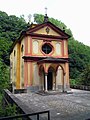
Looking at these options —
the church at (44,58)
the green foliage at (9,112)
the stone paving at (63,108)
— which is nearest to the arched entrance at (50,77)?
the church at (44,58)

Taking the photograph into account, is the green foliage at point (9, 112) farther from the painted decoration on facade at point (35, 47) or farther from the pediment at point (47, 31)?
the pediment at point (47, 31)

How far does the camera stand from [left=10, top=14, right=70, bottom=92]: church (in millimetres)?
20141

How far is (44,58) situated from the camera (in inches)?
822

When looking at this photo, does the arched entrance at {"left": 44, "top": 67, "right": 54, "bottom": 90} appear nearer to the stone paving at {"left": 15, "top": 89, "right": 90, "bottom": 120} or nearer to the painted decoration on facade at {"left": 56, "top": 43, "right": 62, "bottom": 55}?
the painted decoration on facade at {"left": 56, "top": 43, "right": 62, "bottom": 55}

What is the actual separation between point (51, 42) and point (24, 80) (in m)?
5.36

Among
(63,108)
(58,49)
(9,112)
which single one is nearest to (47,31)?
(58,49)

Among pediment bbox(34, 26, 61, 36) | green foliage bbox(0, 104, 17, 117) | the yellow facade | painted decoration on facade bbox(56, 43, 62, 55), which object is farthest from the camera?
painted decoration on facade bbox(56, 43, 62, 55)

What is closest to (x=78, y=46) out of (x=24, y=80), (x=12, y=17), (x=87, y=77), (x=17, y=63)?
(x=12, y=17)

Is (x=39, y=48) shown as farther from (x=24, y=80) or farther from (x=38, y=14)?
(x=38, y=14)

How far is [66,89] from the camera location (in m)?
21.2

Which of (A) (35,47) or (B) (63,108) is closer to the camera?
(B) (63,108)

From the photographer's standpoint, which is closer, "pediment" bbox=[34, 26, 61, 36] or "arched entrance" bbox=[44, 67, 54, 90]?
"arched entrance" bbox=[44, 67, 54, 90]

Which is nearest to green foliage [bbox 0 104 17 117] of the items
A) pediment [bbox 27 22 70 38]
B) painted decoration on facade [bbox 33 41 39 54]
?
painted decoration on facade [bbox 33 41 39 54]

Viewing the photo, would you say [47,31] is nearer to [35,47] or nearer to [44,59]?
[35,47]
